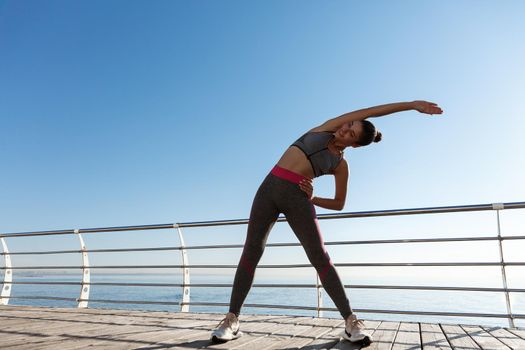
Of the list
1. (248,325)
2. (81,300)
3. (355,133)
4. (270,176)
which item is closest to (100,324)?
(248,325)

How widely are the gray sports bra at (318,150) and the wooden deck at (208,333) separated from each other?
3.31 ft

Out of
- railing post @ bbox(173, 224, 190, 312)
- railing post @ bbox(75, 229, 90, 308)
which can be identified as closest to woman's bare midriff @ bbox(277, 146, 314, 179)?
railing post @ bbox(173, 224, 190, 312)

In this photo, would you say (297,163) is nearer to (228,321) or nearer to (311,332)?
(228,321)

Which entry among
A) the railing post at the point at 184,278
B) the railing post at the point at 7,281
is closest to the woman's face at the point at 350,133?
the railing post at the point at 184,278

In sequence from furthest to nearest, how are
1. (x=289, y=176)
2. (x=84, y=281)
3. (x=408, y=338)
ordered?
(x=84, y=281) → (x=408, y=338) → (x=289, y=176)

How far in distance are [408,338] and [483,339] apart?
0.46 meters

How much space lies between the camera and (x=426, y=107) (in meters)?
2.15

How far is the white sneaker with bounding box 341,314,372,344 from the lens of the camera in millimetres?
2131

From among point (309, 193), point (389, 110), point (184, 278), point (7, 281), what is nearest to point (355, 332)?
point (309, 193)

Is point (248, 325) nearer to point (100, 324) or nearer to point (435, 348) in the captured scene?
point (100, 324)

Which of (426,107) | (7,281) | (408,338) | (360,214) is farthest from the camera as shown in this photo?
(7,281)

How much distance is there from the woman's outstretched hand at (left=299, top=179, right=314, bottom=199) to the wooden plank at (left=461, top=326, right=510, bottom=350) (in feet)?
4.16

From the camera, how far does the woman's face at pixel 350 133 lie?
7.14 feet

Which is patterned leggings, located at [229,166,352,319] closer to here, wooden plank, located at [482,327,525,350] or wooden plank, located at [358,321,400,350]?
wooden plank, located at [358,321,400,350]
